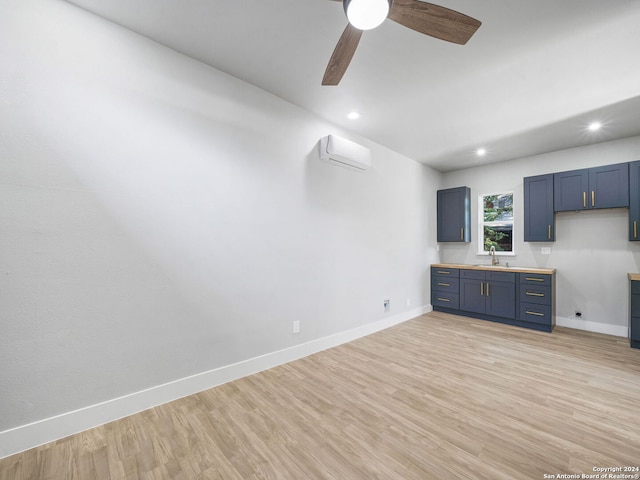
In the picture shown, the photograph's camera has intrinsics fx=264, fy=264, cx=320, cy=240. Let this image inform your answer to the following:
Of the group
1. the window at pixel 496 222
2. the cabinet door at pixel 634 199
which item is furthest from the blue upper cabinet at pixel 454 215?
the cabinet door at pixel 634 199

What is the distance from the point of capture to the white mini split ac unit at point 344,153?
3158 mm

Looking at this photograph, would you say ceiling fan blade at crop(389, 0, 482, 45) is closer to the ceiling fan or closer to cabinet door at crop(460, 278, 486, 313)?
the ceiling fan

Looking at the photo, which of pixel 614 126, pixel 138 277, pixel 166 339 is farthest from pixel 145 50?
pixel 614 126

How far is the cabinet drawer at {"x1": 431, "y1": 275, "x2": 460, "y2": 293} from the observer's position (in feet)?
15.6

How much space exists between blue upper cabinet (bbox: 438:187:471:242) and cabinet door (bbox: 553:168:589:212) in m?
1.26

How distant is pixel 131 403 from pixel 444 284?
4752 mm

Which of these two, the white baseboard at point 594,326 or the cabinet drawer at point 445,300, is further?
the cabinet drawer at point 445,300

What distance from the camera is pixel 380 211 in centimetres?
407

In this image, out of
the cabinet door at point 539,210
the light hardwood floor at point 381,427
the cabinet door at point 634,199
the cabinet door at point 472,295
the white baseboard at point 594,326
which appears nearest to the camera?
the light hardwood floor at point 381,427

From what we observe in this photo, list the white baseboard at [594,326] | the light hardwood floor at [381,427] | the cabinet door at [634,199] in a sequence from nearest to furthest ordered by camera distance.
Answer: the light hardwood floor at [381,427]
the cabinet door at [634,199]
the white baseboard at [594,326]

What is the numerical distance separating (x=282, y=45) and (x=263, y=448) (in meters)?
2.85

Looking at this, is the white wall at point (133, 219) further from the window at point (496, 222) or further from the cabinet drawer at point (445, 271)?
the window at point (496, 222)

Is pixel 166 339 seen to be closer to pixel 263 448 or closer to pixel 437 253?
pixel 263 448

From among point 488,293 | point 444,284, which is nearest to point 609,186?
point 488,293
